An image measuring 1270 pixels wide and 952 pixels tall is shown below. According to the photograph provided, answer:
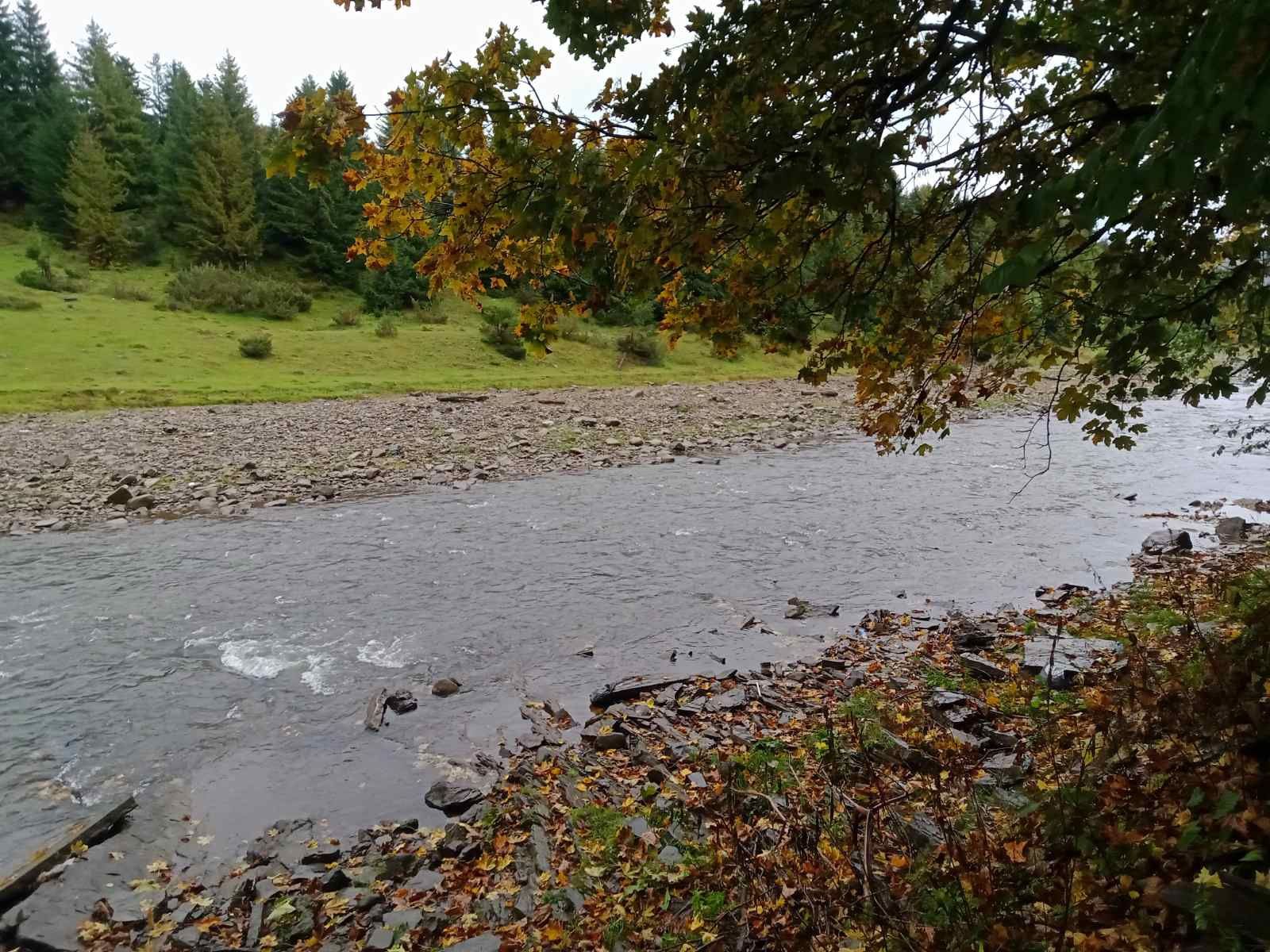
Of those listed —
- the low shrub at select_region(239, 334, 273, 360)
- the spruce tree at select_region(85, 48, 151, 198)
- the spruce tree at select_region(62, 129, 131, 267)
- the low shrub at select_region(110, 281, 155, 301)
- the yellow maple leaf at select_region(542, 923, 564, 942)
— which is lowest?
the yellow maple leaf at select_region(542, 923, 564, 942)

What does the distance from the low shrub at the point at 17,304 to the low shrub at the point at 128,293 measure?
16.8ft

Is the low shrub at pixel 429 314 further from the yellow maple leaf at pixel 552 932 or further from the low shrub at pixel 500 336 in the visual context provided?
the yellow maple leaf at pixel 552 932

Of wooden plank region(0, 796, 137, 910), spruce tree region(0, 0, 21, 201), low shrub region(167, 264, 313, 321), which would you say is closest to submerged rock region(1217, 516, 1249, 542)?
wooden plank region(0, 796, 137, 910)

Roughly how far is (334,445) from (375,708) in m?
16.3

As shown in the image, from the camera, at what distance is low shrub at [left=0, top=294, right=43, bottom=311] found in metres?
36.0

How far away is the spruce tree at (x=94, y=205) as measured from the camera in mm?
49438

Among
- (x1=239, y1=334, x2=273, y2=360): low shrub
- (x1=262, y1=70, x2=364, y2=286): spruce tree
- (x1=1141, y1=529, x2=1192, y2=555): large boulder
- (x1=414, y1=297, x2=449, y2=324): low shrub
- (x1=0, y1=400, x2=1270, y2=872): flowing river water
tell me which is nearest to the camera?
(x1=0, y1=400, x2=1270, y2=872): flowing river water

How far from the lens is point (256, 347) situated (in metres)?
36.8

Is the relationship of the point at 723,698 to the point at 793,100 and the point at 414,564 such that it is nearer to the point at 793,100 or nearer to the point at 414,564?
the point at 793,100

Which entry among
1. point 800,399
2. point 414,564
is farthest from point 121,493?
point 800,399

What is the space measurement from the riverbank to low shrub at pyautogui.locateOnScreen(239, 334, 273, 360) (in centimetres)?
3461

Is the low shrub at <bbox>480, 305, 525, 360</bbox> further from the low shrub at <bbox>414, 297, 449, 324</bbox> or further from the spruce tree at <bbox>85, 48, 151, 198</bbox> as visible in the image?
the spruce tree at <bbox>85, 48, 151, 198</bbox>

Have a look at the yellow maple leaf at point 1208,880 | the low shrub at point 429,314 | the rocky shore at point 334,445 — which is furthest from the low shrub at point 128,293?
the yellow maple leaf at point 1208,880

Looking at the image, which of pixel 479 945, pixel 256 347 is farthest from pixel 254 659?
pixel 256 347
